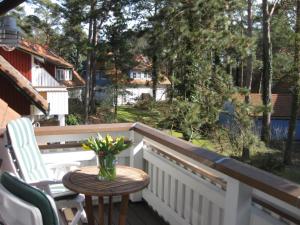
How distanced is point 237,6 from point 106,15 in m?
9.72

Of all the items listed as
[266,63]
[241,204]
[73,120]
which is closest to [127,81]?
[73,120]

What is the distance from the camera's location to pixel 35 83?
1847cm

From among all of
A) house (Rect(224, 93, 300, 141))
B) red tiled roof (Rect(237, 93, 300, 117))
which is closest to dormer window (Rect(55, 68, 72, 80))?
house (Rect(224, 93, 300, 141))

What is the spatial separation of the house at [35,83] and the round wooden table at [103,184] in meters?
3.73

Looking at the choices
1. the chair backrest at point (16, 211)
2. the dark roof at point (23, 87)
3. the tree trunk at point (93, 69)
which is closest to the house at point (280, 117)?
the tree trunk at point (93, 69)

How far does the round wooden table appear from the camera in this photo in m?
2.41

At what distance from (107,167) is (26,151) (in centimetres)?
88

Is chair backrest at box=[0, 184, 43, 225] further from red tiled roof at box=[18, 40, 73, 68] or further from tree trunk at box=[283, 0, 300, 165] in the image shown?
tree trunk at box=[283, 0, 300, 165]

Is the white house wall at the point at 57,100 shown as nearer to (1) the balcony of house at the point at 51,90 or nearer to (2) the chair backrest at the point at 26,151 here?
(1) the balcony of house at the point at 51,90

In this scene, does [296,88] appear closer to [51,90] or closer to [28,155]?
[51,90]

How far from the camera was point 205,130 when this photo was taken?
12.1 meters

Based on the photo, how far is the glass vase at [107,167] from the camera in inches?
103

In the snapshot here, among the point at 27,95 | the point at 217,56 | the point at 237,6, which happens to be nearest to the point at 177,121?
the point at 217,56

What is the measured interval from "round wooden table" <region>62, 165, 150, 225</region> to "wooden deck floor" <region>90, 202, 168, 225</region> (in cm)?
65
